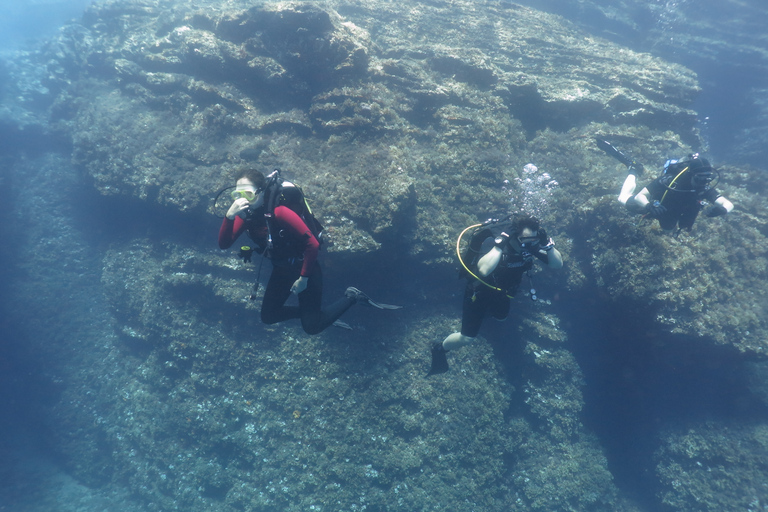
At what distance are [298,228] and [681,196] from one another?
6555 mm

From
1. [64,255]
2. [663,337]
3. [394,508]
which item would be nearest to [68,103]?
[64,255]

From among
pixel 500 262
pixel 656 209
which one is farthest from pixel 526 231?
pixel 656 209

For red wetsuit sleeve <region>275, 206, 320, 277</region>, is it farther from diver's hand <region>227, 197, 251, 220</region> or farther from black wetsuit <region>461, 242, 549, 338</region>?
black wetsuit <region>461, 242, 549, 338</region>

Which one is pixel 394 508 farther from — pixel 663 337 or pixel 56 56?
pixel 56 56

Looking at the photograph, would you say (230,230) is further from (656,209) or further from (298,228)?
(656,209)

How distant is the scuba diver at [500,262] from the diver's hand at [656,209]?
2.87 metres

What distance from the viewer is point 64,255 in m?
10.8

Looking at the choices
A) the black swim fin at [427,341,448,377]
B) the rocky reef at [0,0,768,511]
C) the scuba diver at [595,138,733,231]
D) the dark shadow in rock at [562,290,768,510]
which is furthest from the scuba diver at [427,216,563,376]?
the dark shadow in rock at [562,290,768,510]

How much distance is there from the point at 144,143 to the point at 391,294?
310 inches

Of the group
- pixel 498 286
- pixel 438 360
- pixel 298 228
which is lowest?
pixel 438 360

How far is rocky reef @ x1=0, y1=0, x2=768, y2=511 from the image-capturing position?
6.50m

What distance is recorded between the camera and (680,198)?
5789mm

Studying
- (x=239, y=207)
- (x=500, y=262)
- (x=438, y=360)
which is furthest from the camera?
(x=438, y=360)

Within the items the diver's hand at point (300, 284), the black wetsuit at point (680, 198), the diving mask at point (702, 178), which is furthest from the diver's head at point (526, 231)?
the diving mask at point (702, 178)
